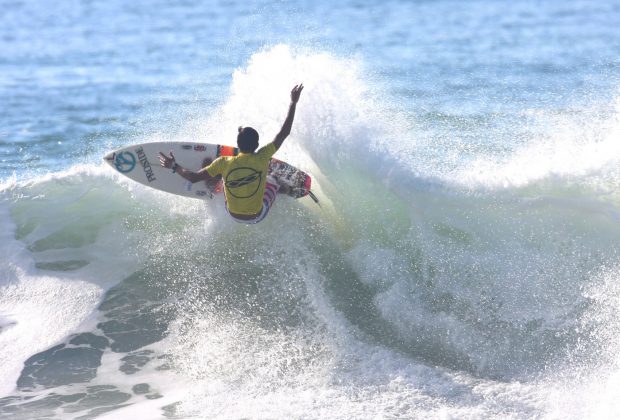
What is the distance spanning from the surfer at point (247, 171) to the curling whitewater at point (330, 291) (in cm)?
87

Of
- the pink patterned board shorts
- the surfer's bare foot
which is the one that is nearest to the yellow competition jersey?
the pink patterned board shorts

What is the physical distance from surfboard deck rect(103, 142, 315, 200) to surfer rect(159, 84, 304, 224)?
0.62 m

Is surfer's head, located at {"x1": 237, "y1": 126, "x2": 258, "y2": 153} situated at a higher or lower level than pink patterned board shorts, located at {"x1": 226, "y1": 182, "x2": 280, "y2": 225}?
higher

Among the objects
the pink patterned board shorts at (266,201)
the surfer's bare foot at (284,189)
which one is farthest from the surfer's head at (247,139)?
the surfer's bare foot at (284,189)

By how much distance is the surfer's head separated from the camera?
26.0 feet

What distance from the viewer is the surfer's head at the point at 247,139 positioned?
7.93 metres

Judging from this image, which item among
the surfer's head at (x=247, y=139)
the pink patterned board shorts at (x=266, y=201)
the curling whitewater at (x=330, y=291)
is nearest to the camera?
the curling whitewater at (x=330, y=291)

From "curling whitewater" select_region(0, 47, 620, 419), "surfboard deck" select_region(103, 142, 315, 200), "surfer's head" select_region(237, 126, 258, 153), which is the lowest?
"curling whitewater" select_region(0, 47, 620, 419)

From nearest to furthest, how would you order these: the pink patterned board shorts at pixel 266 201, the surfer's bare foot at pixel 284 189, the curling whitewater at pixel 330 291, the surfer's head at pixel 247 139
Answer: the curling whitewater at pixel 330 291
the surfer's head at pixel 247 139
the pink patterned board shorts at pixel 266 201
the surfer's bare foot at pixel 284 189

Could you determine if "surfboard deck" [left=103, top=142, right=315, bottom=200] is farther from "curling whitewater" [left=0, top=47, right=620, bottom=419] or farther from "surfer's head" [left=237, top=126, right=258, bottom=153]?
"surfer's head" [left=237, top=126, right=258, bottom=153]

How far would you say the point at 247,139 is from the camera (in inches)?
313

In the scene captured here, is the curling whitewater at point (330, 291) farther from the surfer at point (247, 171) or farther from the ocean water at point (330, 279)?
the surfer at point (247, 171)

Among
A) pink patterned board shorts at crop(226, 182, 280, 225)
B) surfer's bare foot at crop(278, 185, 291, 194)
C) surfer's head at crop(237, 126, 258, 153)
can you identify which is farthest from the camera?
surfer's bare foot at crop(278, 185, 291, 194)

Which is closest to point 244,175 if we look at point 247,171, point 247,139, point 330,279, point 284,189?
point 247,171
